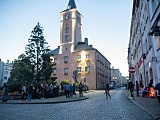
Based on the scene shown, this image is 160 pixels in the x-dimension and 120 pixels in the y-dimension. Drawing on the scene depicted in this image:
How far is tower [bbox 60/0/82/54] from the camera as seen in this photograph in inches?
2010

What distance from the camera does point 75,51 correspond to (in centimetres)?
4944

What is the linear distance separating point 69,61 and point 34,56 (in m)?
25.1

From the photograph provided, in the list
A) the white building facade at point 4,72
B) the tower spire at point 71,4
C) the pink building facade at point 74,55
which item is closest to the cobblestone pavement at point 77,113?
the pink building facade at point 74,55

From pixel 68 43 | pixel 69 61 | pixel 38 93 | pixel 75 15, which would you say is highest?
pixel 75 15

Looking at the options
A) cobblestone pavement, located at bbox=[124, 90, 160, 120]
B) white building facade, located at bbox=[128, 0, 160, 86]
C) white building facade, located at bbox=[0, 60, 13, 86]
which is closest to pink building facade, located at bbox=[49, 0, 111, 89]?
white building facade, located at bbox=[128, 0, 160, 86]

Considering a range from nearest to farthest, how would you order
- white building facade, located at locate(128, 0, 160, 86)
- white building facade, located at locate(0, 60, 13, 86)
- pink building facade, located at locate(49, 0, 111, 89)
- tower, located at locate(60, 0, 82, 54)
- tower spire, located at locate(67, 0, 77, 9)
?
1. white building facade, located at locate(128, 0, 160, 86)
2. pink building facade, located at locate(49, 0, 111, 89)
3. tower, located at locate(60, 0, 82, 54)
4. tower spire, located at locate(67, 0, 77, 9)
5. white building facade, located at locate(0, 60, 13, 86)

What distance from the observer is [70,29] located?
51.7 meters

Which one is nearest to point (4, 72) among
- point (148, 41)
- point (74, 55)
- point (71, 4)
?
point (74, 55)

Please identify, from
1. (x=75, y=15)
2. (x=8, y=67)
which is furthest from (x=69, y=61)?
(x=8, y=67)

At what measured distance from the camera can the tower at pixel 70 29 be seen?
51062 millimetres

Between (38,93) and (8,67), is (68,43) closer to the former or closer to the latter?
(38,93)

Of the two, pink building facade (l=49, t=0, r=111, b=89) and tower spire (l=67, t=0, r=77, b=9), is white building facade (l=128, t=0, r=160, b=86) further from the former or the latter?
tower spire (l=67, t=0, r=77, b=9)

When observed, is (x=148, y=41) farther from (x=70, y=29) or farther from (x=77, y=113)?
(x=70, y=29)

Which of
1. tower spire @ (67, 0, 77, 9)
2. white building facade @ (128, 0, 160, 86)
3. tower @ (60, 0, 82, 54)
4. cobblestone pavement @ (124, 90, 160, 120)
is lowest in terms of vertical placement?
cobblestone pavement @ (124, 90, 160, 120)
